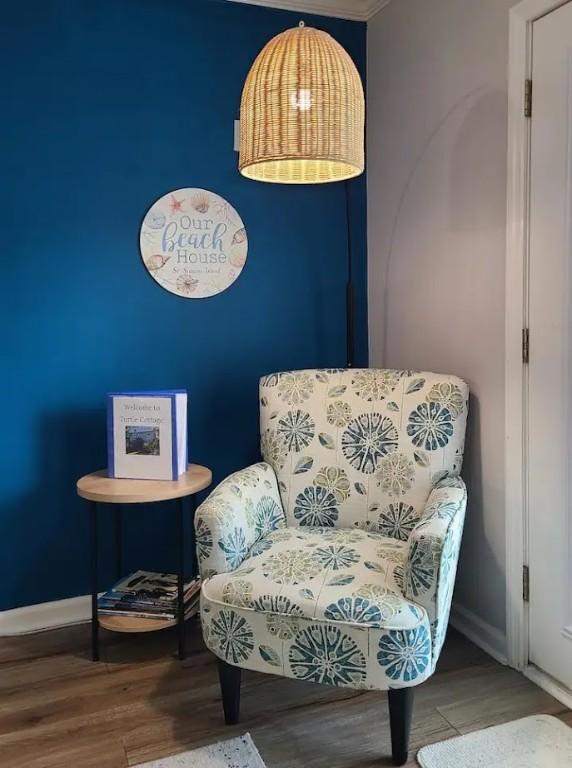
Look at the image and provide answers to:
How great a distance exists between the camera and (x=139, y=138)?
100 inches

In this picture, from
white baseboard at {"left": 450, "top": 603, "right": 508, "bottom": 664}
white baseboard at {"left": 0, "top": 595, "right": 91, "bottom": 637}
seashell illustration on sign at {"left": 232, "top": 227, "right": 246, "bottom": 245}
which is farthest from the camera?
seashell illustration on sign at {"left": 232, "top": 227, "right": 246, "bottom": 245}

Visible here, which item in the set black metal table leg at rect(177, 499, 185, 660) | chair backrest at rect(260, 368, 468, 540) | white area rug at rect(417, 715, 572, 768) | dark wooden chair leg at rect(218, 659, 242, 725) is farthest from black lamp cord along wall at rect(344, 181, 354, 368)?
white area rug at rect(417, 715, 572, 768)

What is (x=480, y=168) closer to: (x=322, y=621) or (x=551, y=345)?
(x=551, y=345)

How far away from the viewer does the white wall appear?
219 cm

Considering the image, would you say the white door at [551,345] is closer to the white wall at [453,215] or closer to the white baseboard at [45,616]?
the white wall at [453,215]

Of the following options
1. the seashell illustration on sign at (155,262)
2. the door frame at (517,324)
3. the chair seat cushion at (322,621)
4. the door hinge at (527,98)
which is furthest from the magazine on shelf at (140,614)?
the door hinge at (527,98)

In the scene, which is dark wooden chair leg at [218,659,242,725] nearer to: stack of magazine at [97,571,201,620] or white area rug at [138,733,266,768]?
white area rug at [138,733,266,768]

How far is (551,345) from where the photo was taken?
→ 6.51 feet

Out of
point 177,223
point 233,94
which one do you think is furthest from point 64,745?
point 233,94

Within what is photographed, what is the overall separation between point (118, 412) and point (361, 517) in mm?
888

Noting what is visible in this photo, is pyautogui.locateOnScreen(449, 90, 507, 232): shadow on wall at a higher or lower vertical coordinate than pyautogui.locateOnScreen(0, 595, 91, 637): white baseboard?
higher

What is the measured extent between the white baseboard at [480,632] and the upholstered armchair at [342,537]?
45cm

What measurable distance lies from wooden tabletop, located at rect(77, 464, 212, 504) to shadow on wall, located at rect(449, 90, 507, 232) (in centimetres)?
123

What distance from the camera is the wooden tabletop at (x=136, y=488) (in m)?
2.20
